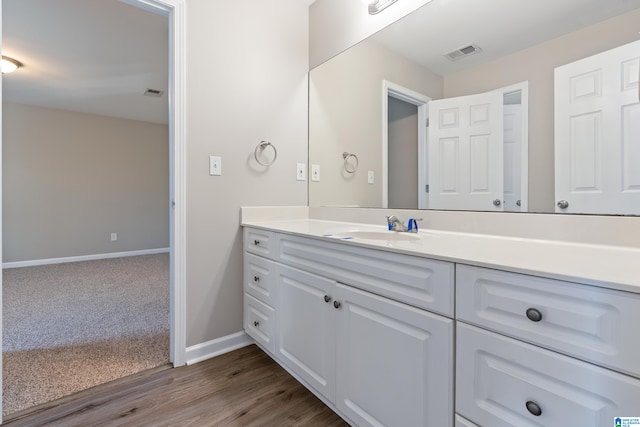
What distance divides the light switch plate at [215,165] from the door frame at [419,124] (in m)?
1.00

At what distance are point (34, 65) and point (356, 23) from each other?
132 inches

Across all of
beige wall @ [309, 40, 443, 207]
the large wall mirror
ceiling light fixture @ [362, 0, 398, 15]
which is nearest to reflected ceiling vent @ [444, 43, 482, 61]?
the large wall mirror

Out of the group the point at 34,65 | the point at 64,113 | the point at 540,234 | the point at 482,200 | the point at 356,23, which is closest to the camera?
the point at 540,234

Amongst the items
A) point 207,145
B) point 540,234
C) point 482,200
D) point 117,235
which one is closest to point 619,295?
point 540,234

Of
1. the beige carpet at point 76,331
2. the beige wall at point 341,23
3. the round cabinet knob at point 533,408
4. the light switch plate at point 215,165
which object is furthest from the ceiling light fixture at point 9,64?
the round cabinet knob at point 533,408

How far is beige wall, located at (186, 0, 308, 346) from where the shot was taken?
1.70m

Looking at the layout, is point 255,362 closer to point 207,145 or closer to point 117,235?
point 207,145

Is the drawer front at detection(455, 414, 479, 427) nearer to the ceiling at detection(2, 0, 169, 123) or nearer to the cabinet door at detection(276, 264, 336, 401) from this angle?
the cabinet door at detection(276, 264, 336, 401)

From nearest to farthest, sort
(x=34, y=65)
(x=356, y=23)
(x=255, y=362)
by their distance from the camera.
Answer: (x=255, y=362)
(x=356, y=23)
(x=34, y=65)

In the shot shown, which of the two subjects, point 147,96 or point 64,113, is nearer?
point 147,96

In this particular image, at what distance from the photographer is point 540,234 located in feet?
3.57

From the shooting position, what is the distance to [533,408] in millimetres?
647

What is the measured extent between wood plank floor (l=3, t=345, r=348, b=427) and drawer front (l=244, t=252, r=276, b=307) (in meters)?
0.41

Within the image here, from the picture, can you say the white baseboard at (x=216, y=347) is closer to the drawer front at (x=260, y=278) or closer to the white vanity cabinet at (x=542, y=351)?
the drawer front at (x=260, y=278)
